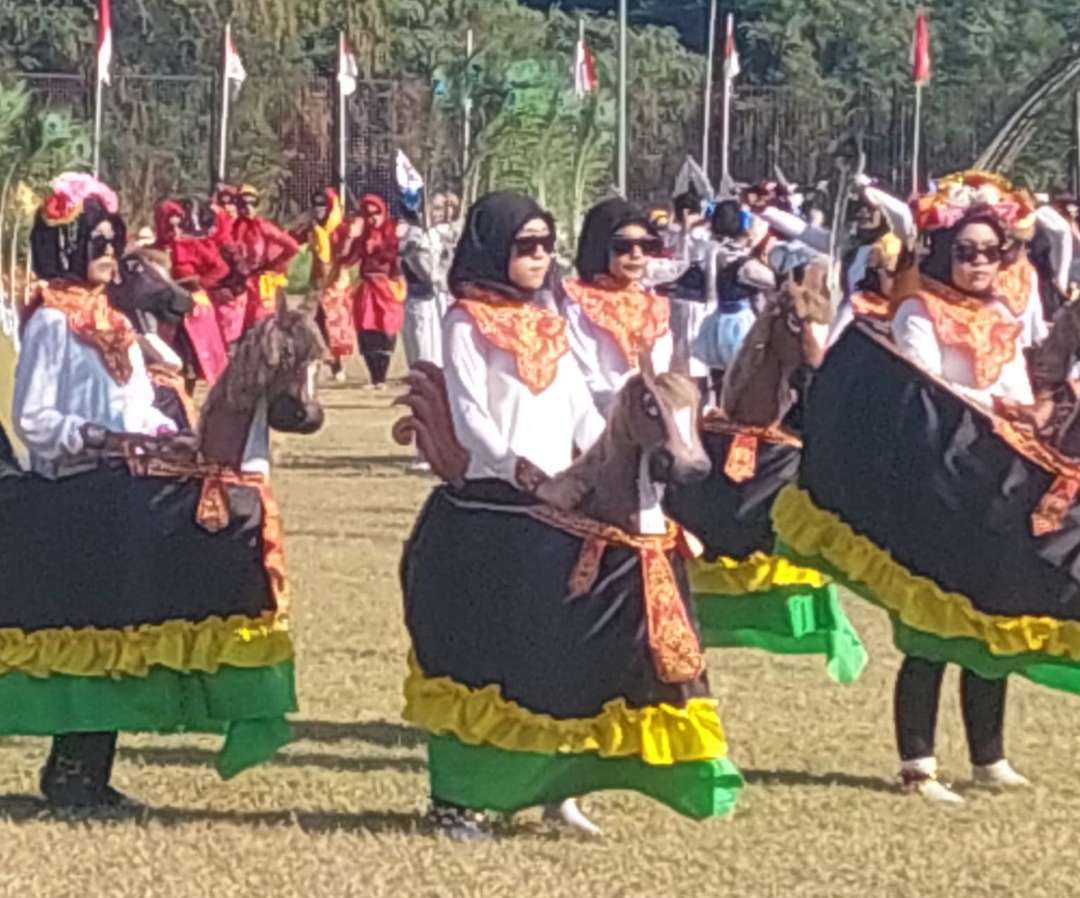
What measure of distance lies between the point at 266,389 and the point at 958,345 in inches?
68.0

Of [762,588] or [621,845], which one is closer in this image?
[621,845]

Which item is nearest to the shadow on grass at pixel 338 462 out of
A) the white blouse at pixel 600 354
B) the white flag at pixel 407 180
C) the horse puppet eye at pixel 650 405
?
the white flag at pixel 407 180

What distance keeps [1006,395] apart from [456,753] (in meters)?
1.69

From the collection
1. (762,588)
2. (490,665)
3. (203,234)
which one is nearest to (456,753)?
(490,665)

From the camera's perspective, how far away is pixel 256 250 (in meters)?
18.3

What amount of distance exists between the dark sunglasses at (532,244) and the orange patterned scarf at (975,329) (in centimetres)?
107

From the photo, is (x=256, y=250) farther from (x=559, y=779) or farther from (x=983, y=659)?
(x=559, y=779)

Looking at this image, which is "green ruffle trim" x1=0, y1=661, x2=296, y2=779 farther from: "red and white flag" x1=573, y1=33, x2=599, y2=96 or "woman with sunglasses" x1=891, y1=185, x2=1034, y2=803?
"red and white flag" x1=573, y1=33, x2=599, y2=96

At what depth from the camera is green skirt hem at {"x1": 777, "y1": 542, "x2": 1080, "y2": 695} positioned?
24.1 ft

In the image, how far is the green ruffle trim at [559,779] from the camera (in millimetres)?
6758

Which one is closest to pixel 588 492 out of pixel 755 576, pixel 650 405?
pixel 650 405

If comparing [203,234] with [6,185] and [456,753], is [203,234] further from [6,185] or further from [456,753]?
[456,753]

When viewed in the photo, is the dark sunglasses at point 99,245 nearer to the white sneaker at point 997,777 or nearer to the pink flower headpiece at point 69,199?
the pink flower headpiece at point 69,199

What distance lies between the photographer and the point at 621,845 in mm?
7121
